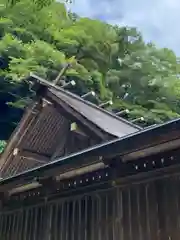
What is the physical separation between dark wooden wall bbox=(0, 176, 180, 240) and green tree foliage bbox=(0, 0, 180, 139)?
864 centimetres

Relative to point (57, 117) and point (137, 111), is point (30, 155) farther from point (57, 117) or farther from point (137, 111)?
point (137, 111)

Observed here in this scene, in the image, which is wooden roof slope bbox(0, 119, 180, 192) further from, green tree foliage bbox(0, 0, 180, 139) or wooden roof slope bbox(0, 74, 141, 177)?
green tree foliage bbox(0, 0, 180, 139)

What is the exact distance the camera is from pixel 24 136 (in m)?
7.52

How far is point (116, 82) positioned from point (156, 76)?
192 centimetres

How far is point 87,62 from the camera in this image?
16.1 m

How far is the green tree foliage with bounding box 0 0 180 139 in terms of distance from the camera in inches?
574

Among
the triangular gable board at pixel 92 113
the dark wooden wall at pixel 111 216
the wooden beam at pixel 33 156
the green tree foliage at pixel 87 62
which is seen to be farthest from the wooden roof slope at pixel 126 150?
the green tree foliage at pixel 87 62

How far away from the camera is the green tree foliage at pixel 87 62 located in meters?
14.6

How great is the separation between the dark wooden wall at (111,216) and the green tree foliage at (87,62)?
Answer: 8638 mm

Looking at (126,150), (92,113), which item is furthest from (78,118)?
(126,150)

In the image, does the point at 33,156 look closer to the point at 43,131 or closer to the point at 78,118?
the point at 43,131

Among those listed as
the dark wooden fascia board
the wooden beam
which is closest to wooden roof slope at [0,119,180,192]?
the dark wooden fascia board

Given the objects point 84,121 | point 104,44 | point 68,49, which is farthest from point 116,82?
point 84,121

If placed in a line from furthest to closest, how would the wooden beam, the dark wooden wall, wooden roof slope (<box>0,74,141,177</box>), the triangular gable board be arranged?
the wooden beam
wooden roof slope (<box>0,74,141,177</box>)
the triangular gable board
the dark wooden wall
